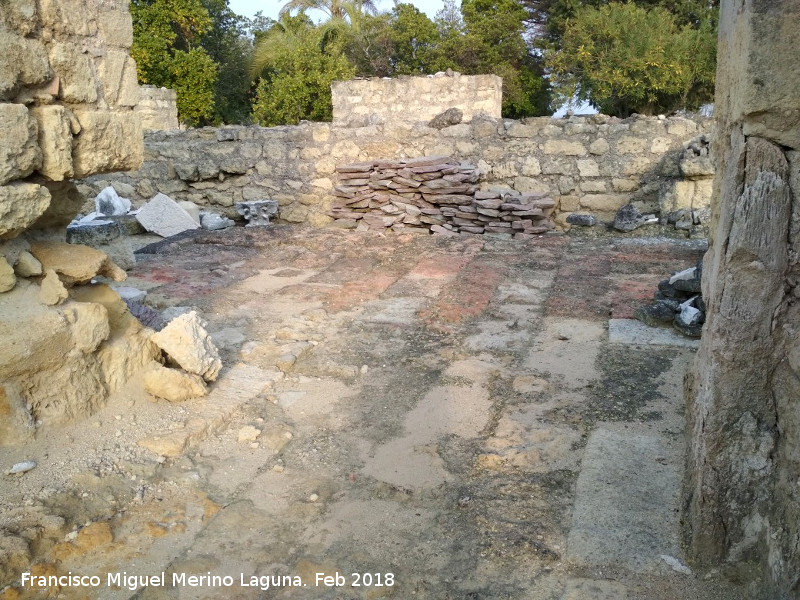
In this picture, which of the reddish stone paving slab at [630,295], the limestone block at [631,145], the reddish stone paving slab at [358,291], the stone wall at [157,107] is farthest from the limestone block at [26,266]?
the stone wall at [157,107]

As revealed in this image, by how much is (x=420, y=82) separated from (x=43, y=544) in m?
13.3

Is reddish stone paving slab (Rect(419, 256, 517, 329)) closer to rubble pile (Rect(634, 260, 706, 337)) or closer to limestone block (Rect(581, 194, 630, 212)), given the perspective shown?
rubble pile (Rect(634, 260, 706, 337))

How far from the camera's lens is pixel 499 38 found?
2566 cm

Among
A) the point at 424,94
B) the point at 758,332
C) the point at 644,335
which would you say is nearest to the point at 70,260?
the point at 758,332

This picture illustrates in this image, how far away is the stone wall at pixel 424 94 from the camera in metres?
14.6

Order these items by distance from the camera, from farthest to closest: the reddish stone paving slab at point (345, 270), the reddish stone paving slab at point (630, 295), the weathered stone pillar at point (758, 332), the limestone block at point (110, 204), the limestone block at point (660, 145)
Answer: the limestone block at point (110, 204)
the limestone block at point (660, 145)
the reddish stone paving slab at point (345, 270)
the reddish stone paving slab at point (630, 295)
the weathered stone pillar at point (758, 332)

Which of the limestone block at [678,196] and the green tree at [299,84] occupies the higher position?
the green tree at [299,84]

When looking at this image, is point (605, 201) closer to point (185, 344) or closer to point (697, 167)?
point (697, 167)

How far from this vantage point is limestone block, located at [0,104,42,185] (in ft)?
9.77

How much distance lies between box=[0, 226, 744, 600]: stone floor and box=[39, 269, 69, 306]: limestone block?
56 cm

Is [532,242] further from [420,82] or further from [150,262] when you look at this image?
[420,82]

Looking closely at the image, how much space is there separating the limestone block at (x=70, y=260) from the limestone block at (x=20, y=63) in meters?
0.77

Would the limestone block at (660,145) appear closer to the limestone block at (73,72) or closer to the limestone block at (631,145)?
the limestone block at (631,145)

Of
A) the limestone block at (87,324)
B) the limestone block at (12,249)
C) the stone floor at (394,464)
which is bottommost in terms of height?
the stone floor at (394,464)
